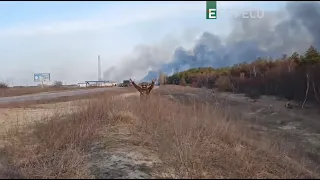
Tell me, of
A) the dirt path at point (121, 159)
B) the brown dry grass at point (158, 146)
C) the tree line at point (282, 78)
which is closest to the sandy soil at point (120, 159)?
the dirt path at point (121, 159)

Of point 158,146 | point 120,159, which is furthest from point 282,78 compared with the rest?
point 120,159

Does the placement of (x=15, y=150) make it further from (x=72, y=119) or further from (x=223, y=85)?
(x=223, y=85)

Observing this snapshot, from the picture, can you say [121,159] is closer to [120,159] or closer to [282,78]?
[120,159]

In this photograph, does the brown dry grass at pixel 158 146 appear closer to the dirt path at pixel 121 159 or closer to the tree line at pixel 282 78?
the dirt path at pixel 121 159

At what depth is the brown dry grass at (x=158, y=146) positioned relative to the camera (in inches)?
349

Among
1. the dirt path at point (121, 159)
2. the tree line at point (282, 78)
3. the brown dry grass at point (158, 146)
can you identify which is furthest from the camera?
the tree line at point (282, 78)

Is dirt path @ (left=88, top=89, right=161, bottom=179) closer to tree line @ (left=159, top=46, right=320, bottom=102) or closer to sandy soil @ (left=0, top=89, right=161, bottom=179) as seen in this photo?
sandy soil @ (left=0, top=89, right=161, bottom=179)

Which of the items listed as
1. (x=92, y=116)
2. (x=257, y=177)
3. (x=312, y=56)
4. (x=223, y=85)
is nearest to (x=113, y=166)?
(x=257, y=177)

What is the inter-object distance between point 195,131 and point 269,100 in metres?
35.0

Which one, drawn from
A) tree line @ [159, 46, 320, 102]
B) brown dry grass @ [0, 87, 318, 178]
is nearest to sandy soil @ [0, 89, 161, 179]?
brown dry grass @ [0, 87, 318, 178]

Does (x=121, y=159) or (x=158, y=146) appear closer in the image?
(x=121, y=159)

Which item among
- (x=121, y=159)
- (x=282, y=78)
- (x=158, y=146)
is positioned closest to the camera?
(x=121, y=159)

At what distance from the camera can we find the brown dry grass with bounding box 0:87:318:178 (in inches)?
349

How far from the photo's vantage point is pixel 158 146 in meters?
10.8
